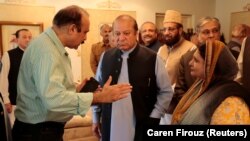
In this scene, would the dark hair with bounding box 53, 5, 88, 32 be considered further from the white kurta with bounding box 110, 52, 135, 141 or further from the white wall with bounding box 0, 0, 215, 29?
the white wall with bounding box 0, 0, 215, 29

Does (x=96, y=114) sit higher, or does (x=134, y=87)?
(x=134, y=87)

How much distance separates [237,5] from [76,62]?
361cm

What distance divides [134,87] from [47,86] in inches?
31.0

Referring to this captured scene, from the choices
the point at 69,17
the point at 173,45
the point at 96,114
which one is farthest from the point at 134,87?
the point at 173,45

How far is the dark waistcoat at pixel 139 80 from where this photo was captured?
193 centimetres

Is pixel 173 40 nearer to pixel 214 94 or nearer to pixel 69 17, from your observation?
pixel 214 94

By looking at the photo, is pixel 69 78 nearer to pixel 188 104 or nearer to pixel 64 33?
pixel 64 33

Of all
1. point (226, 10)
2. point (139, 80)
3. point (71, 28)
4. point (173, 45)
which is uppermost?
point (226, 10)

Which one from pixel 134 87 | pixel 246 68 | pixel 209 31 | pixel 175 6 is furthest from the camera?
pixel 175 6

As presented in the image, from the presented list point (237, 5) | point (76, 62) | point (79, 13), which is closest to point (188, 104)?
point (79, 13)

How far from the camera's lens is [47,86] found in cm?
126

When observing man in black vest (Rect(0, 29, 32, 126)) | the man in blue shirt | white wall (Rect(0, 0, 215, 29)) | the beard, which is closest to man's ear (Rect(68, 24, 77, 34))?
the man in blue shirt

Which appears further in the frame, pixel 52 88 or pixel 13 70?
pixel 13 70

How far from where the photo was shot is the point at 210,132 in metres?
1.27
